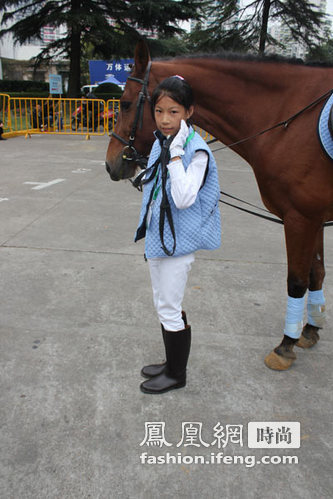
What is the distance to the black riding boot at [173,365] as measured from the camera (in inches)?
87.8

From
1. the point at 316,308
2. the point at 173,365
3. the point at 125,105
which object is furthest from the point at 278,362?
the point at 125,105

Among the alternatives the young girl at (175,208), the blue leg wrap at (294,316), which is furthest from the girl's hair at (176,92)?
the blue leg wrap at (294,316)

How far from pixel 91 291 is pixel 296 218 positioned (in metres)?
1.92

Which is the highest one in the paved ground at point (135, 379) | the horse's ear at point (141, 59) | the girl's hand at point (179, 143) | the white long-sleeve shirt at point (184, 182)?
the horse's ear at point (141, 59)

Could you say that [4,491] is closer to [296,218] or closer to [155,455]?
[155,455]

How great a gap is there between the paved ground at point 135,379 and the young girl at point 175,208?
1.05ft

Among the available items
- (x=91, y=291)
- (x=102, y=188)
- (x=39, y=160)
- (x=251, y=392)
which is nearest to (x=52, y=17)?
(x=39, y=160)

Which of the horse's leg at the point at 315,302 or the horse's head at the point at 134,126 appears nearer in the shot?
the horse's head at the point at 134,126

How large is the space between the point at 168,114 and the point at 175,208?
0.45 m

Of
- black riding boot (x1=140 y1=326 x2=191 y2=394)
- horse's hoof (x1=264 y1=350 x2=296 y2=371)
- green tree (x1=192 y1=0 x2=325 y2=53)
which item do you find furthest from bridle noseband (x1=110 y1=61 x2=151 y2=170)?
green tree (x1=192 y1=0 x2=325 y2=53)

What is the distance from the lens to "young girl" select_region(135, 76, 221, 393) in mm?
1842

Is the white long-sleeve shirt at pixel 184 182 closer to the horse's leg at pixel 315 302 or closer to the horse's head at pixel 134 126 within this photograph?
the horse's head at pixel 134 126

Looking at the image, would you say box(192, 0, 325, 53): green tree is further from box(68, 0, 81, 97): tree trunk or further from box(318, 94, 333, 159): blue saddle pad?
box(318, 94, 333, 159): blue saddle pad

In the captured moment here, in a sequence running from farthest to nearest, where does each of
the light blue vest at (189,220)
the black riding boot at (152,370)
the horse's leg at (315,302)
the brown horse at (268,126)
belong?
the horse's leg at (315,302)
the black riding boot at (152,370)
the brown horse at (268,126)
the light blue vest at (189,220)
